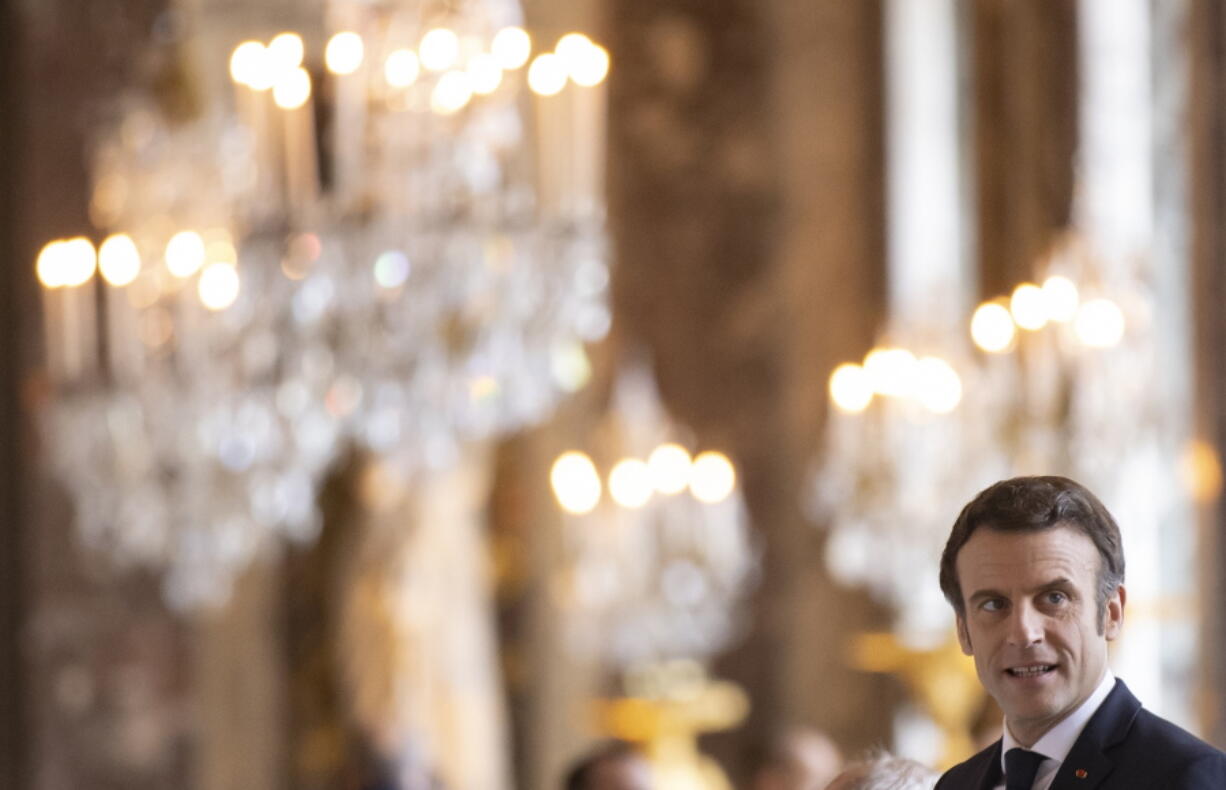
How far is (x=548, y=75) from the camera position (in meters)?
6.82

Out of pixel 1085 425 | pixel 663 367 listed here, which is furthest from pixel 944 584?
pixel 663 367

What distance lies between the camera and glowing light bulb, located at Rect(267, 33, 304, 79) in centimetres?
678

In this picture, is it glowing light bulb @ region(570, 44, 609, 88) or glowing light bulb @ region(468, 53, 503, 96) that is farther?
glowing light bulb @ region(468, 53, 503, 96)

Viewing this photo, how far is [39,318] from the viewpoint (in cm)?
1093

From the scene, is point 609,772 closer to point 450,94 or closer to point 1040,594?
point 1040,594

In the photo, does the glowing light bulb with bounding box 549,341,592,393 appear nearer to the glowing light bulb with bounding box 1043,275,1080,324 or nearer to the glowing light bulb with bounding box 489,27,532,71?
the glowing light bulb with bounding box 489,27,532,71

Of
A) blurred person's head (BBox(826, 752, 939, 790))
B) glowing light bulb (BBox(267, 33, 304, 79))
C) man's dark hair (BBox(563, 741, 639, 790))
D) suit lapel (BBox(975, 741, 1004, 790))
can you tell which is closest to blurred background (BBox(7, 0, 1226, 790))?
glowing light bulb (BBox(267, 33, 304, 79))

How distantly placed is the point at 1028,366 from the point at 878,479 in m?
1.06

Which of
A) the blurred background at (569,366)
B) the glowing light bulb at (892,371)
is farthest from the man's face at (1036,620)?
the glowing light bulb at (892,371)

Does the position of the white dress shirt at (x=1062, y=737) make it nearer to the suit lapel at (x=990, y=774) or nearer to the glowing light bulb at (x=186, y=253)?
the suit lapel at (x=990, y=774)

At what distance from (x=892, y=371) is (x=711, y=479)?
147 centimetres

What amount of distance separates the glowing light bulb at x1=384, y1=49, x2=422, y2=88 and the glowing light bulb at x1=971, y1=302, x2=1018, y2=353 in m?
2.63

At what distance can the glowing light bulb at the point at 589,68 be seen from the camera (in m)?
6.73

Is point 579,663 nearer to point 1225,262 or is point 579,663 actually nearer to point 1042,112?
point 1042,112
